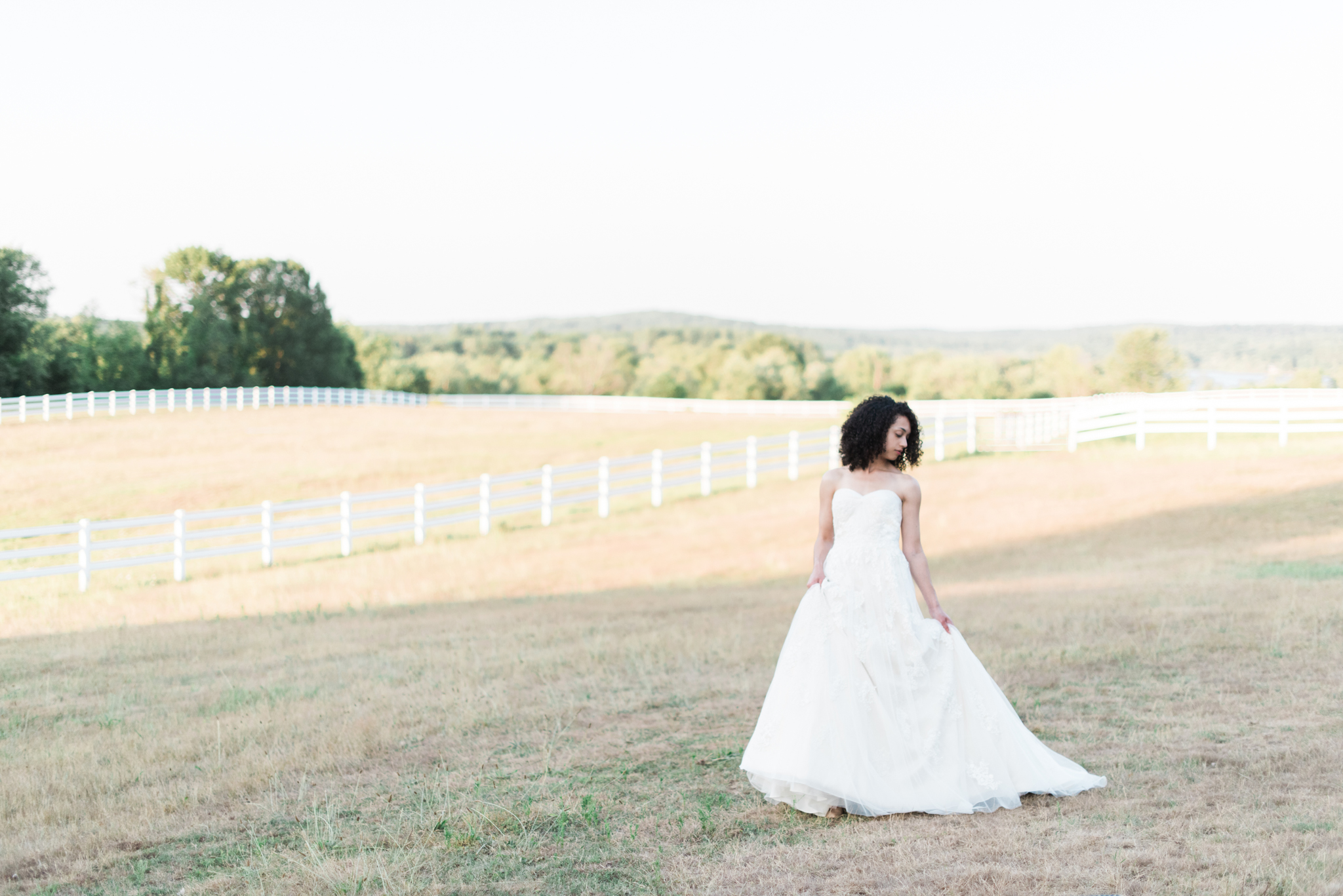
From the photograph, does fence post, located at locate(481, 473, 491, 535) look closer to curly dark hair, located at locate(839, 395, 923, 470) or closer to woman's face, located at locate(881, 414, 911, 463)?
curly dark hair, located at locate(839, 395, 923, 470)

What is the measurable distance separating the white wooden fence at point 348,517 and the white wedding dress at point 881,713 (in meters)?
13.2

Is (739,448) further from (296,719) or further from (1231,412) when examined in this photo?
(296,719)

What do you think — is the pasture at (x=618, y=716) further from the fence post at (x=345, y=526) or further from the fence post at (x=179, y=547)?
the fence post at (x=345, y=526)

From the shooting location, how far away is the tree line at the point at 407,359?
145 ft

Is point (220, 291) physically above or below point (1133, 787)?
above

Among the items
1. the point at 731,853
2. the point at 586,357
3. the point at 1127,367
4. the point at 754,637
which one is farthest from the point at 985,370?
the point at 731,853

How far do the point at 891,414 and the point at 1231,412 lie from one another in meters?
24.8

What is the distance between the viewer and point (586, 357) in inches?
4003

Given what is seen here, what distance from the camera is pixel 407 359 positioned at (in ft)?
343

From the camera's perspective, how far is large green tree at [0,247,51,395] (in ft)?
124

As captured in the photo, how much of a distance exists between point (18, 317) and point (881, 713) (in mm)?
40809

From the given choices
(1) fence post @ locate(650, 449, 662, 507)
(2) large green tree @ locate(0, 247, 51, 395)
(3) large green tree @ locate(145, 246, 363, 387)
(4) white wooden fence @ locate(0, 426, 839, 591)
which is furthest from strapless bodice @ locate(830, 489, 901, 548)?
(3) large green tree @ locate(145, 246, 363, 387)

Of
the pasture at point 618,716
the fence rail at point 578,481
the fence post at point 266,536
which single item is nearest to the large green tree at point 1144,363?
the fence rail at point 578,481

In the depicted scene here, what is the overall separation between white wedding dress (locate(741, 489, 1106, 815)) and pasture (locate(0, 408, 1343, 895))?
164mm
